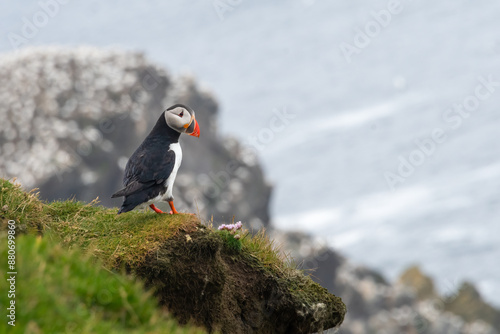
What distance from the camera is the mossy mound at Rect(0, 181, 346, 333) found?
32.9 feet

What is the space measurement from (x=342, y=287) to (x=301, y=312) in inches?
2018

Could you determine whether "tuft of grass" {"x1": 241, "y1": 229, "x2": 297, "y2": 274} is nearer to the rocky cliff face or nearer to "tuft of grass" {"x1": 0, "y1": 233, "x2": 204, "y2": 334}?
"tuft of grass" {"x1": 0, "y1": 233, "x2": 204, "y2": 334}

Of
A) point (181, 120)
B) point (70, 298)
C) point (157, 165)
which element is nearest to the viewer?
point (70, 298)

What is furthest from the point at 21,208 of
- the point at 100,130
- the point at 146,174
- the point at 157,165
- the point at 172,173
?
the point at 100,130

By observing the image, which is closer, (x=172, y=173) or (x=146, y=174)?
(x=146, y=174)

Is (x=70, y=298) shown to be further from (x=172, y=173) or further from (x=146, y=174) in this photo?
(x=172, y=173)

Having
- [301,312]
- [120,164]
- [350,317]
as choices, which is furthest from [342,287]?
[301,312]

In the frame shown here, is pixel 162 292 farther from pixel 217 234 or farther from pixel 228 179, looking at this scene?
Answer: pixel 228 179

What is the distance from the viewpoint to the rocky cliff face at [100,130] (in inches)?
2301

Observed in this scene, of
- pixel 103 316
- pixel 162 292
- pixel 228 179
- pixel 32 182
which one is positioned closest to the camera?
pixel 103 316

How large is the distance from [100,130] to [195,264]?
57.3 metres

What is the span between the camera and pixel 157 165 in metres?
10.5

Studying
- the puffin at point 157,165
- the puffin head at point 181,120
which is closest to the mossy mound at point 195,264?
the puffin at point 157,165

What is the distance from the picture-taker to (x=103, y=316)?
6.31 m
